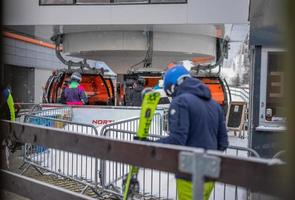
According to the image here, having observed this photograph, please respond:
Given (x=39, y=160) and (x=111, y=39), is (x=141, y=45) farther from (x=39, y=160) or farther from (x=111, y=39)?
(x=39, y=160)

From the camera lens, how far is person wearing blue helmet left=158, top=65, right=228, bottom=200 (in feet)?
12.6

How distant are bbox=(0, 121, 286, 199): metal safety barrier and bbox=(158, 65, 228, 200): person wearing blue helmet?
1.45ft

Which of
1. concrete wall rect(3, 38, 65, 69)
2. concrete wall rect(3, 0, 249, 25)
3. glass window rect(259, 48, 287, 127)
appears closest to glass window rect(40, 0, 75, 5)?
concrete wall rect(3, 0, 249, 25)

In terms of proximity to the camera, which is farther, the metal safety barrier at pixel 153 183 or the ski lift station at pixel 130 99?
the metal safety barrier at pixel 153 183

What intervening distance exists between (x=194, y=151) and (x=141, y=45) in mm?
15418

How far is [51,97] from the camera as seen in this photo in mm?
16172

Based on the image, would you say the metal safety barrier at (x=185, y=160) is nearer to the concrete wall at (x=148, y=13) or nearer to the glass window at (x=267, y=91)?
the glass window at (x=267, y=91)

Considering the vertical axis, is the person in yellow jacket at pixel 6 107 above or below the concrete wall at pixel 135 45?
below

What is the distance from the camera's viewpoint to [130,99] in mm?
13664

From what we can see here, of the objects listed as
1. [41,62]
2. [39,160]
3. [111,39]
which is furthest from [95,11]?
[41,62]

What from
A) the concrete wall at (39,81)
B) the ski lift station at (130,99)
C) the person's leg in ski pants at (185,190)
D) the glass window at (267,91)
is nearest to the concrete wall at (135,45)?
the ski lift station at (130,99)

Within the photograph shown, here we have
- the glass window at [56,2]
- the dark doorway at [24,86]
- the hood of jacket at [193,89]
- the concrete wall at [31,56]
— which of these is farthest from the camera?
the concrete wall at [31,56]

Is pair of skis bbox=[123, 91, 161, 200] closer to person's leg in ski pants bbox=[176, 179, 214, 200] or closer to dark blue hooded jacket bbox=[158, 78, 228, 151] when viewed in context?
dark blue hooded jacket bbox=[158, 78, 228, 151]

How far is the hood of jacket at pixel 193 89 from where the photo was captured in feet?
13.2
